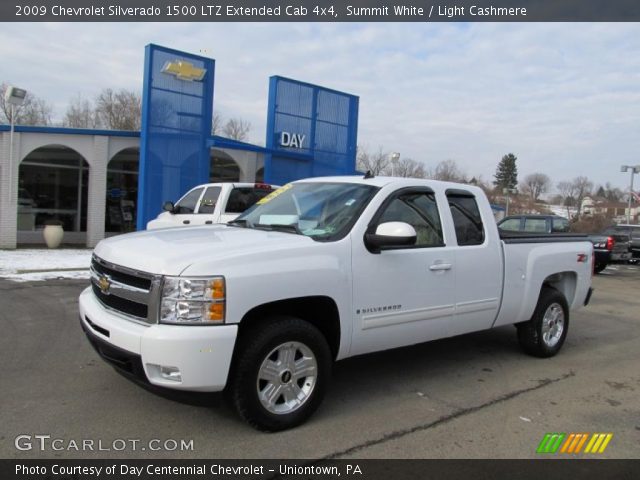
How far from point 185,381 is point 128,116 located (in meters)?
49.0

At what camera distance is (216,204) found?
34.0 ft

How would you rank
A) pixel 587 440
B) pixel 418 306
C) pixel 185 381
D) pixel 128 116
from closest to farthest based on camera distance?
pixel 185 381 < pixel 587 440 < pixel 418 306 < pixel 128 116

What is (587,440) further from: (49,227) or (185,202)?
(49,227)

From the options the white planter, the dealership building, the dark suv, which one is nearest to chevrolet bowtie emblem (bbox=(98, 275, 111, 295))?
the dealership building

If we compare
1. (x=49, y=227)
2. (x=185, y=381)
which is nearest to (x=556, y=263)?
(x=185, y=381)

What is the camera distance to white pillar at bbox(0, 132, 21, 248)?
15.3 meters

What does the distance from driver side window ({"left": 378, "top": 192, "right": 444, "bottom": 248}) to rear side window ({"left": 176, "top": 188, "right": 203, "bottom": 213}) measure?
675 cm

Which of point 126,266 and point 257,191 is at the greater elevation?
point 257,191

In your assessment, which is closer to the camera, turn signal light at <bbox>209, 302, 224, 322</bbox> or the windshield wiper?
turn signal light at <bbox>209, 302, 224, 322</bbox>

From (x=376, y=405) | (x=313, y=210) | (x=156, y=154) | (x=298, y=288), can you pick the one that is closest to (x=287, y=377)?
(x=298, y=288)

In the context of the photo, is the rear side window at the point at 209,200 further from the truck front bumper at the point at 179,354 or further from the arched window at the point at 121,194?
the arched window at the point at 121,194

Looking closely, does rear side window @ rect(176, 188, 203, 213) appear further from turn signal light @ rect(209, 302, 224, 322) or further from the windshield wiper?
turn signal light @ rect(209, 302, 224, 322)

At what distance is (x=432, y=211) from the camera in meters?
5.03

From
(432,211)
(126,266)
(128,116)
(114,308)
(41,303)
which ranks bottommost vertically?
(41,303)
